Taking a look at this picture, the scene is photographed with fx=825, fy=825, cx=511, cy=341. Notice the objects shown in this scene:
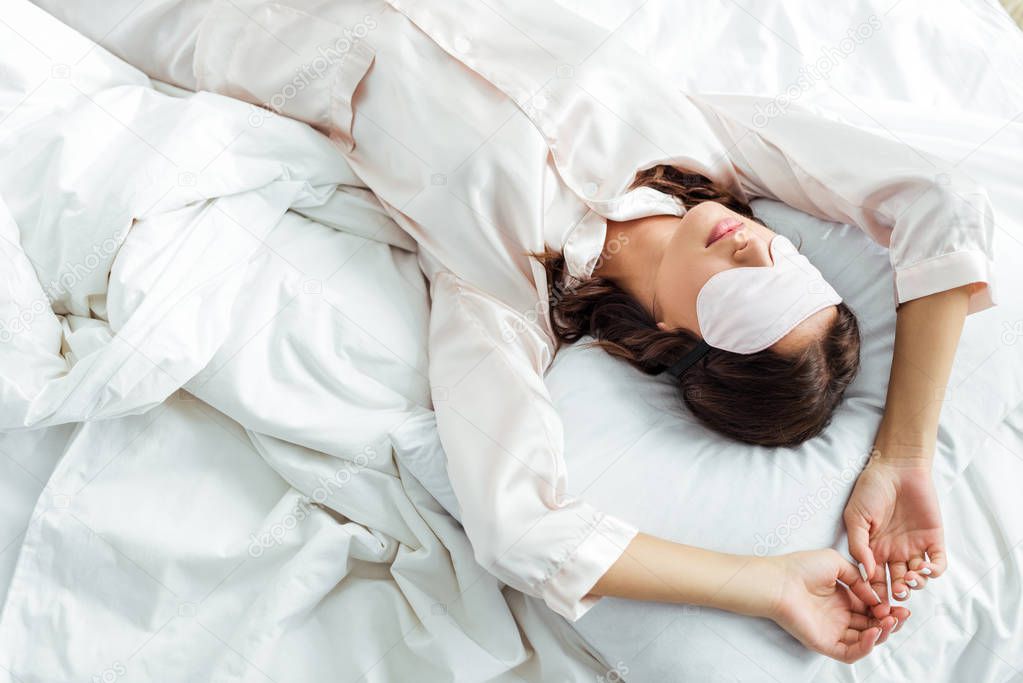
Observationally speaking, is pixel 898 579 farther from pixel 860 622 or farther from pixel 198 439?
pixel 198 439

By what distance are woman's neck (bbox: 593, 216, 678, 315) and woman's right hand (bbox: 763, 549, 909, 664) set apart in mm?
Answer: 419

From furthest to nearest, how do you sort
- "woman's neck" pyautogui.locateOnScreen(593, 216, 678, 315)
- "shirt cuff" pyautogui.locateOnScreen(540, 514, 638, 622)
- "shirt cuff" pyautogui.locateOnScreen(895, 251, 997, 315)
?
"woman's neck" pyautogui.locateOnScreen(593, 216, 678, 315) < "shirt cuff" pyautogui.locateOnScreen(895, 251, 997, 315) < "shirt cuff" pyautogui.locateOnScreen(540, 514, 638, 622)

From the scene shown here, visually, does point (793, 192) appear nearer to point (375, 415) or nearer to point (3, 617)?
point (375, 415)

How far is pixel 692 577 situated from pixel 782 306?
37 cm

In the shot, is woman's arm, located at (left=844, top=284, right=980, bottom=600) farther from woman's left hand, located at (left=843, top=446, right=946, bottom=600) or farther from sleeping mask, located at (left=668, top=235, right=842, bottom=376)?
sleeping mask, located at (left=668, top=235, right=842, bottom=376)

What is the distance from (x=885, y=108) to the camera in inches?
57.2

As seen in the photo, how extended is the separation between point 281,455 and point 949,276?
95 cm

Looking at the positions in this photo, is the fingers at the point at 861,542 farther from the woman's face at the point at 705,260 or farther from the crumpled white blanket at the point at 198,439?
the crumpled white blanket at the point at 198,439

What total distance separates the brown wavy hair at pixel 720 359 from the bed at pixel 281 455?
36 mm

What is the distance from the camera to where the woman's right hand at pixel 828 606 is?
102cm

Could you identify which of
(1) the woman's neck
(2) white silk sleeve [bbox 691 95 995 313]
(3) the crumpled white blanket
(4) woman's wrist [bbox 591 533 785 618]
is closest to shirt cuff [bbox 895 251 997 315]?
(2) white silk sleeve [bbox 691 95 995 313]

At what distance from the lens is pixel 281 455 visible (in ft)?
3.80

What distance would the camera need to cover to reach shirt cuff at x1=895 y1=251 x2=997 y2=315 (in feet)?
3.64

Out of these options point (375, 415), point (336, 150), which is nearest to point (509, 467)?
point (375, 415)
